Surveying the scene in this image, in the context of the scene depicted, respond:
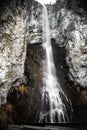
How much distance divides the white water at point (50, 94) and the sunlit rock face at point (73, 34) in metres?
1.14

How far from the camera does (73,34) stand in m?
15.8

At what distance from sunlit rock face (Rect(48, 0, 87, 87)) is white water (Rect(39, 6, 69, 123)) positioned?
3.73 feet

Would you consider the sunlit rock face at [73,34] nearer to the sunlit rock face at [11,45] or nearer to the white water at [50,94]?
the white water at [50,94]

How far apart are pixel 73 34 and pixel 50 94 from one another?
5063mm

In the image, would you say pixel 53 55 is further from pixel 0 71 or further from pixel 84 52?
pixel 0 71

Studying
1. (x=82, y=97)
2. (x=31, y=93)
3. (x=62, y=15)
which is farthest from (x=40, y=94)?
(x=62, y=15)

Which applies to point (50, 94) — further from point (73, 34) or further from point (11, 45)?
point (73, 34)

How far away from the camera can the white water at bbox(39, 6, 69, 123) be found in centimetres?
1280

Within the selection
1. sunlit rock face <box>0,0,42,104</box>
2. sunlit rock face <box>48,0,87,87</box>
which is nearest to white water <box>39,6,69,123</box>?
sunlit rock face <box>48,0,87,87</box>

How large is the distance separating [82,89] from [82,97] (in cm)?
55

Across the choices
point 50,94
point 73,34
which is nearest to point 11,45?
point 50,94

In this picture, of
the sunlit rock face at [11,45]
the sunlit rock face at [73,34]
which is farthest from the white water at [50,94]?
the sunlit rock face at [11,45]

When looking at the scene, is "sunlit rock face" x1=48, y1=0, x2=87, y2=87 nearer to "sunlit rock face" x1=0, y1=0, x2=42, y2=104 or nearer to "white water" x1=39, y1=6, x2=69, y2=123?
"white water" x1=39, y1=6, x2=69, y2=123

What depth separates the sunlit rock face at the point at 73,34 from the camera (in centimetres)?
1468
